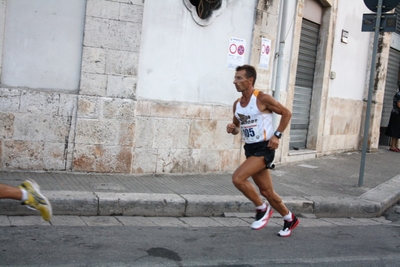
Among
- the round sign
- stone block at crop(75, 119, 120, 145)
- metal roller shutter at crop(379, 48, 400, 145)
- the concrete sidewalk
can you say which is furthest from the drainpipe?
metal roller shutter at crop(379, 48, 400, 145)

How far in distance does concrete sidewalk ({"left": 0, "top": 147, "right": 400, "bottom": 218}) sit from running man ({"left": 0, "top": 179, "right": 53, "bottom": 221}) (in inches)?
57.5

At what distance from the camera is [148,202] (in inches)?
263

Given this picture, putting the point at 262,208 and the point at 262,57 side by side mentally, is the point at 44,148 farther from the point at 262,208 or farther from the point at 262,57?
the point at 262,57

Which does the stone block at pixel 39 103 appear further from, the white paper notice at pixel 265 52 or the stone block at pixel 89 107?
the white paper notice at pixel 265 52

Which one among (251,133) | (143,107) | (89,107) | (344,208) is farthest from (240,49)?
(251,133)

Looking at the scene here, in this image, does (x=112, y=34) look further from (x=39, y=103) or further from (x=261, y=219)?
(x=261, y=219)

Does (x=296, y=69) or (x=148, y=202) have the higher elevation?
(x=296, y=69)

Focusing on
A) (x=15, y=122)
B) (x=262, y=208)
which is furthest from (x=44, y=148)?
(x=262, y=208)

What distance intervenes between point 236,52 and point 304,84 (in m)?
3.19

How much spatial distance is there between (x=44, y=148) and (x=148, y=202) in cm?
207

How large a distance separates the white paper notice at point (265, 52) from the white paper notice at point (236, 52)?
41 centimetres

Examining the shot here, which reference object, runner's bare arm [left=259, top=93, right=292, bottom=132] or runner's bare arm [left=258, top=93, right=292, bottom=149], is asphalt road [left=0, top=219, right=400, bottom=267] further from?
runner's bare arm [left=259, top=93, right=292, bottom=132]

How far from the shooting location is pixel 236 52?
928cm

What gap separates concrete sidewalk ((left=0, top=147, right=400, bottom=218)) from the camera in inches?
254
